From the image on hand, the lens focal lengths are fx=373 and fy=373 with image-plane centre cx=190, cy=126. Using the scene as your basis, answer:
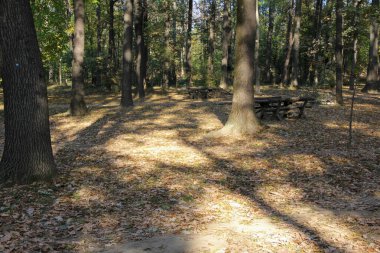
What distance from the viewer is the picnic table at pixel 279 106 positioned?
14000mm

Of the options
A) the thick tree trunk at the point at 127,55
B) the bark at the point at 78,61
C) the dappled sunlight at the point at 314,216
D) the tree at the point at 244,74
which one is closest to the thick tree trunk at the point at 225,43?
the thick tree trunk at the point at 127,55

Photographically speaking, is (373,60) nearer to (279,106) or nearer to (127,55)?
(279,106)

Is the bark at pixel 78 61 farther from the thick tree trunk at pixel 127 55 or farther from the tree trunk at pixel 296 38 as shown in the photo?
the tree trunk at pixel 296 38

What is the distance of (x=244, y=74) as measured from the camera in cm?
1158

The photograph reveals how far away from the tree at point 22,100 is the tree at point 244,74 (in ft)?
19.7

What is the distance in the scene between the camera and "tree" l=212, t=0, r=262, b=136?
448 inches

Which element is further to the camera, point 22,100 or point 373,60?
point 373,60

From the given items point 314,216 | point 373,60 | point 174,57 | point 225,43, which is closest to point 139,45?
point 225,43

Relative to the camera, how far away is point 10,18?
6508 mm

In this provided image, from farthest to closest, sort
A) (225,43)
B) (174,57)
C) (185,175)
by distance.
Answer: (174,57), (225,43), (185,175)

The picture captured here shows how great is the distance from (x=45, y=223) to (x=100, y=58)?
88.2 feet

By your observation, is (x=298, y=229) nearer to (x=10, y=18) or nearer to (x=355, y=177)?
(x=355, y=177)

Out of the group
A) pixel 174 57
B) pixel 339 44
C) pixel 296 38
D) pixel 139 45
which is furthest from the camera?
pixel 174 57

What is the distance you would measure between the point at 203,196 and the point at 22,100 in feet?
12.3
